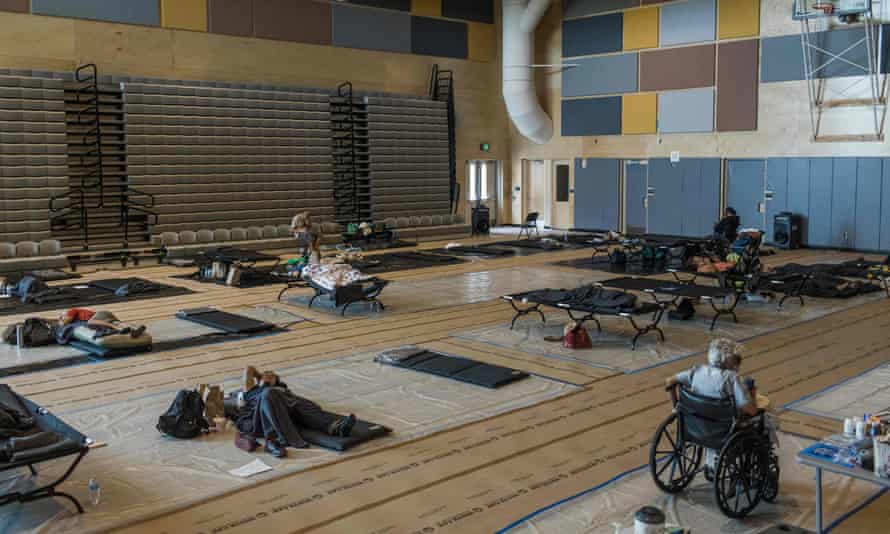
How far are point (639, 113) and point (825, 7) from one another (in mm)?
5438

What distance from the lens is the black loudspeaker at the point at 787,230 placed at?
62.9ft

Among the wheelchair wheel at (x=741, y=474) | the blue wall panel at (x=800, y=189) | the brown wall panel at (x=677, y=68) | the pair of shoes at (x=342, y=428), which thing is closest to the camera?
the wheelchair wheel at (x=741, y=474)

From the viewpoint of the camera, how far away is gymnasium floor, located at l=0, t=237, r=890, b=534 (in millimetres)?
5000

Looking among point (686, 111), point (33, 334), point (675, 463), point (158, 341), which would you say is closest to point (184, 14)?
point (33, 334)

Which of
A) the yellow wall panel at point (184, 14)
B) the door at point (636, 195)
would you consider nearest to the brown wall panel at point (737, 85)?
the door at point (636, 195)

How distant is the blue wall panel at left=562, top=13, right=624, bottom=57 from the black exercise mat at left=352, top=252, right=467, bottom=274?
888 cm

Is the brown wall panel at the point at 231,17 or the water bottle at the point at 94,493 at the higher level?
the brown wall panel at the point at 231,17

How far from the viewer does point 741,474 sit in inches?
192

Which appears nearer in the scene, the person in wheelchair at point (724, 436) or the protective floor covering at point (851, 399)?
the person in wheelchair at point (724, 436)

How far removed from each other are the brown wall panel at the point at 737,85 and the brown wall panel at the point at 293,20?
9.56 metres

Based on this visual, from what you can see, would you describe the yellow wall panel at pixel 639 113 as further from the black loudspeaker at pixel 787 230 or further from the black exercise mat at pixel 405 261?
the black exercise mat at pixel 405 261

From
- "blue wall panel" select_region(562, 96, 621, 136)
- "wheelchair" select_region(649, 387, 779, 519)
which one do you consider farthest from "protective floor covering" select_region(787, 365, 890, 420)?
"blue wall panel" select_region(562, 96, 621, 136)

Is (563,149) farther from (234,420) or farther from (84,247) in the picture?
(234,420)

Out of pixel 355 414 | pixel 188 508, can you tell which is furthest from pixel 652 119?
pixel 188 508
